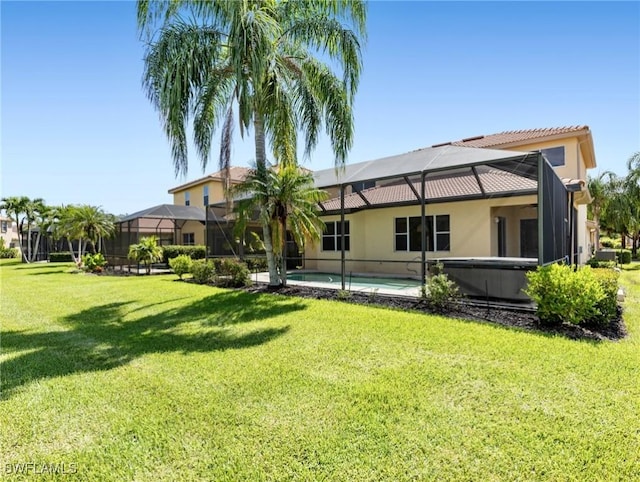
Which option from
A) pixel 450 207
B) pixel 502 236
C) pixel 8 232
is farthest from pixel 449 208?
pixel 8 232

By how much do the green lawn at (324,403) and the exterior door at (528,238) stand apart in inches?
343

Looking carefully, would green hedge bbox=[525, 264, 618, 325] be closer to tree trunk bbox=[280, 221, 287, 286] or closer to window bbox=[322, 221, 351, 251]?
tree trunk bbox=[280, 221, 287, 286]

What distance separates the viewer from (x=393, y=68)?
11359mm

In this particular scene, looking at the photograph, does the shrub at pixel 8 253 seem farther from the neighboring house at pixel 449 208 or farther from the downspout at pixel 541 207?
the downspout at pixel 541 207

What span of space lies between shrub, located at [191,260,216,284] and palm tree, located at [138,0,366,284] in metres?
3.55

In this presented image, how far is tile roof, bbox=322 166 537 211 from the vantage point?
12.3m

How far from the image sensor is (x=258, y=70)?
27.1 feet

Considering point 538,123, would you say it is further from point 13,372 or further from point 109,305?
point 13,372

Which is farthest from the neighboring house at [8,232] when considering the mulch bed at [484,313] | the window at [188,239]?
the mulch bed at [484,313]

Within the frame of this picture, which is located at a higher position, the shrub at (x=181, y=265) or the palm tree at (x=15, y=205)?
the palm tree at (x=15, y=205)

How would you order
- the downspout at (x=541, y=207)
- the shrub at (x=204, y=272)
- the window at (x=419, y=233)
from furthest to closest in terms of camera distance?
the window at (x=419, y=233), the shrub at (x=204, y=272), the downspout at (x=541, y=207)

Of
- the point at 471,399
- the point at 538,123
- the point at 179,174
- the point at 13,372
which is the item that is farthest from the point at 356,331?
the point at 538,123

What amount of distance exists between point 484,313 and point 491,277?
3.32 feet

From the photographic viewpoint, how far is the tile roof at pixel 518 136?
16.9m
